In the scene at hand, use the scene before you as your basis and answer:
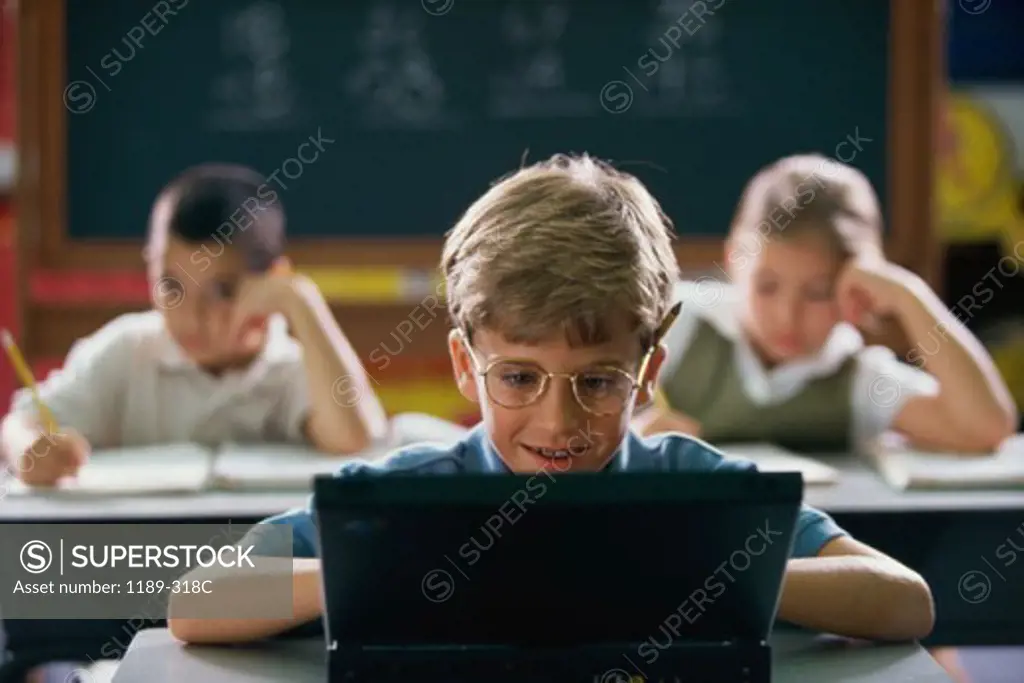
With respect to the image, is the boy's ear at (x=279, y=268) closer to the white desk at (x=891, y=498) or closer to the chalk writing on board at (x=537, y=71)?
the white desk at (x=891, y=498)

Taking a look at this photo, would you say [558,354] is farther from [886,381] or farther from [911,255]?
[911,255]

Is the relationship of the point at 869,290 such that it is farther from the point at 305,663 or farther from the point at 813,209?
the point at 305,663

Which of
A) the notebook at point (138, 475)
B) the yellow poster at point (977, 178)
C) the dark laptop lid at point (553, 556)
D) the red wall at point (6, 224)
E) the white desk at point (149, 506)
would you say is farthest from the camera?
the yellow poster at point (977, 178)

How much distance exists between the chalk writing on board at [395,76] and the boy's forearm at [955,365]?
1746 millimetres

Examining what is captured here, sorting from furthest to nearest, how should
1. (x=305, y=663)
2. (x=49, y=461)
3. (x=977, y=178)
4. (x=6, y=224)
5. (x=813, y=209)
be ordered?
(x=977, y=178)
(x=6, y=224)
(x=813, y=209)
(x=49, y=461)
(x=305, y=663)

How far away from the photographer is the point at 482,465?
1.54 metres

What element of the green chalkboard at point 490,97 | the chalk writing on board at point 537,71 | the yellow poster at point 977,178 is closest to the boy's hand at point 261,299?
the green chalkboard at point 490,97

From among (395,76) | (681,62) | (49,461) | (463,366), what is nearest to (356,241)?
(395,76)

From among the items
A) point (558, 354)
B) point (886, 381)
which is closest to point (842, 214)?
point (886, 381)

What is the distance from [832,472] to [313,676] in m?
1.21

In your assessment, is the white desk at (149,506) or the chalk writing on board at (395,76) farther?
the chalk writing on board at (395,76)

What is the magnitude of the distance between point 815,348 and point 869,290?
0.47 ft

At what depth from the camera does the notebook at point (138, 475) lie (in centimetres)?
227

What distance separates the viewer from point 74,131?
4160 millimetres
